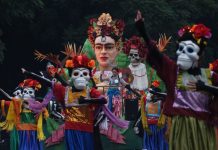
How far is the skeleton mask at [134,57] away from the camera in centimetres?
2034

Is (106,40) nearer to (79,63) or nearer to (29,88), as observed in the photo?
(29,88)

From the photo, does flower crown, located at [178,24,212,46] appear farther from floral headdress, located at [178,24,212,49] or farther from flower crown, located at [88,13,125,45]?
flower crown, located at [88,13,125,45]

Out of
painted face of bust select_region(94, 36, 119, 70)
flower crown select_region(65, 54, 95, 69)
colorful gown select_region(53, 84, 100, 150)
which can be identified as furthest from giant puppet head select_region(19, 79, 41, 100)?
colorful gown select_region(53, 84, 100, 150)

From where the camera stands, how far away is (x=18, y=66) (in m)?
30.8

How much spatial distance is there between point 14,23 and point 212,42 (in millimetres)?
7437

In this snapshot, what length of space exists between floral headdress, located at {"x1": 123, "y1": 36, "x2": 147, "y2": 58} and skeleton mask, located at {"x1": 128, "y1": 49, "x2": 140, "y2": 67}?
0.41ft

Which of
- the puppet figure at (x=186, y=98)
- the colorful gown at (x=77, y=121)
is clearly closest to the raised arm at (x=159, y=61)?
the puppet figure at (x=186, y=98)

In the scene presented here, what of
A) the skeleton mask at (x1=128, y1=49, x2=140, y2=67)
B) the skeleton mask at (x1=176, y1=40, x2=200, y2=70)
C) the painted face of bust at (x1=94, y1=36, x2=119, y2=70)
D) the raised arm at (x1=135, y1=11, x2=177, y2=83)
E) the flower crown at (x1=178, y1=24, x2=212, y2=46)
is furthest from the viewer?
the painted face of bust at (x1=94, y1=36, x2=119, y2=70)

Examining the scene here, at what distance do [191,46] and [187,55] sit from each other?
5.5 inches

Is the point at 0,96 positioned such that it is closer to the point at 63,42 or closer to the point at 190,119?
the point at 63,42

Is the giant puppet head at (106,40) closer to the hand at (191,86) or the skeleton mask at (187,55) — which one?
Result: the skeleton mask at (187,55)

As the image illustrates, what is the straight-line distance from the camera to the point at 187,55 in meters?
11.4

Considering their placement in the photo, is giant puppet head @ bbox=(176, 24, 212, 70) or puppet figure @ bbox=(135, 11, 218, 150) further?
giant puppet head @ bbox=(176, 24, 212, 70)

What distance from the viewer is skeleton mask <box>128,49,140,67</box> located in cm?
2034
